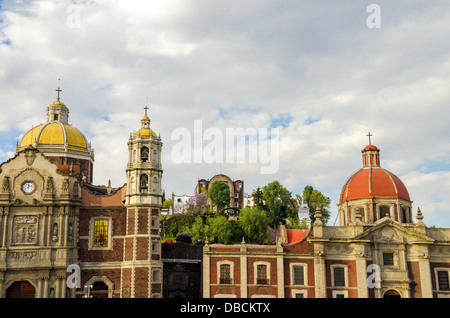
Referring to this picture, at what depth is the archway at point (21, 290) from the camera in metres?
41.6

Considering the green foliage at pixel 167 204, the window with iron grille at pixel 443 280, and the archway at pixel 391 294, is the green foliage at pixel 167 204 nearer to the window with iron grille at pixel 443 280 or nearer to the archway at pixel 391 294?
the archway at pixel 391 294

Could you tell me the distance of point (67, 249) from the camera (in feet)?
138

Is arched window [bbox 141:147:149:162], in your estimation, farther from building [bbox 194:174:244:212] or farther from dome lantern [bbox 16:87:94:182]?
building [bbox 194:174:244:212]

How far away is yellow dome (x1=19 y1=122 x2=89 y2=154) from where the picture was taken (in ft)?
179

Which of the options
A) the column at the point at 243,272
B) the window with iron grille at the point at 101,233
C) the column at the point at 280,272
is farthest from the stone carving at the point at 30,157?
the column at the point at 280,272

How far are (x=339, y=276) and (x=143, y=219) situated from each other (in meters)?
18.1

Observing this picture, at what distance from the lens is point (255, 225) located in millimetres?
63406

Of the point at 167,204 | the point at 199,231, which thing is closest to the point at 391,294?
the point at 199,231

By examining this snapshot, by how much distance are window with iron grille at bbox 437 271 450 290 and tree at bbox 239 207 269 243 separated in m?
24.3

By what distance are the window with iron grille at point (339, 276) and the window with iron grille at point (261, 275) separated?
241 inches
